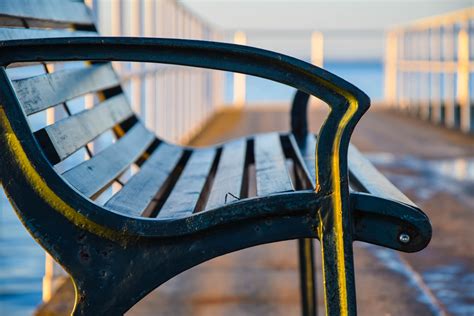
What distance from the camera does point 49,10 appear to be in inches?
78.9

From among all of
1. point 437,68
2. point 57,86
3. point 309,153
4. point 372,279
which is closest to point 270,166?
point 309,153

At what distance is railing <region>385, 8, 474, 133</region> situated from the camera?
29.9 feet

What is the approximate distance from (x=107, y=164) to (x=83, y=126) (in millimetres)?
89

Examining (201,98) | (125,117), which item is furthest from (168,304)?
(201,98)

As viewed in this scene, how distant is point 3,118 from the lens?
1314 mm

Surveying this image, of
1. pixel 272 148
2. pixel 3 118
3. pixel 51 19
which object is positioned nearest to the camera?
pixel 3 118

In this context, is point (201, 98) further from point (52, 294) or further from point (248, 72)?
point (248, 72)

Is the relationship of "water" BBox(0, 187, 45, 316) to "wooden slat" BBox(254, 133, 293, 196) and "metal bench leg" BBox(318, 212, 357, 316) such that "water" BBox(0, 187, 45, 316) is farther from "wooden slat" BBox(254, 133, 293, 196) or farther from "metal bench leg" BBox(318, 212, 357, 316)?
"metal bench leg" BBox(318, 212, 357, 316)

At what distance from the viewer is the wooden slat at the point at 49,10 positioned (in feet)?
5.49

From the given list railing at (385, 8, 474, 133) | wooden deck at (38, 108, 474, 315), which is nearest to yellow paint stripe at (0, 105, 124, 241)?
wooden deck at (38, 108, 474, 315)

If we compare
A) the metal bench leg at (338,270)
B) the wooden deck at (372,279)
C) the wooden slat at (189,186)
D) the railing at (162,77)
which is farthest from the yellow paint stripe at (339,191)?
the railing at (162,77)

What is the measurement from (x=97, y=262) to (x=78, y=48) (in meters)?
0.32

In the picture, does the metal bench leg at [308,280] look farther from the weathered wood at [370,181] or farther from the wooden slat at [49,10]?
the wooden slat at [49,10]

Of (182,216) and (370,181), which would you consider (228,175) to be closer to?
(370,181)
